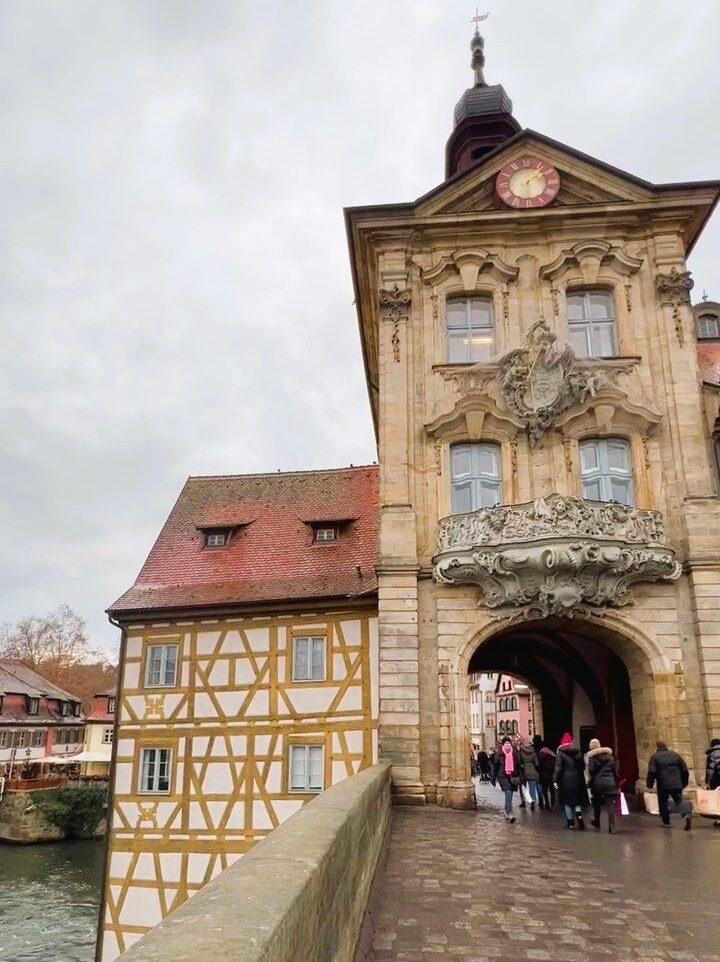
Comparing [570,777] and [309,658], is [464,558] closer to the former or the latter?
[570,777]

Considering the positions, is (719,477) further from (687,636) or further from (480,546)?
(480,546)

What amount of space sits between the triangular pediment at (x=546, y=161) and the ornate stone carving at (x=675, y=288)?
2406 mm

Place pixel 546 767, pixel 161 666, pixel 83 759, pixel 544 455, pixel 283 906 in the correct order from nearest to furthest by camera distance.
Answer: pixel 283 906 → pixel 546 767 → pixel 544 455 → pixel 161 666 → pixel 83 759

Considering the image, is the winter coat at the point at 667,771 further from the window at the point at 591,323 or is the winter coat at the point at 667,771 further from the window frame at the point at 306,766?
the window at the point at 591,323

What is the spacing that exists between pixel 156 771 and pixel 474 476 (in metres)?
10.1

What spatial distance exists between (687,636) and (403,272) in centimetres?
1023

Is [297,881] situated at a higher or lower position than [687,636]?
lower

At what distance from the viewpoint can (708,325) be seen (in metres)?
29.2

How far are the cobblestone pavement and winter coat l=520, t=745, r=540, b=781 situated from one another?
3253 millimetres

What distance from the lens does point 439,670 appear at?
48.6ft

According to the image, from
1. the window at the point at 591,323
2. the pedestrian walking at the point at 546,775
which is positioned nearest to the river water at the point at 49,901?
the pedestrian walking at the point at 546,775

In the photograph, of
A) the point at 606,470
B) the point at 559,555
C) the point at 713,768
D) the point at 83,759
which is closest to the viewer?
the point at 713,768

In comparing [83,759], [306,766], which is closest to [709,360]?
[306,766]

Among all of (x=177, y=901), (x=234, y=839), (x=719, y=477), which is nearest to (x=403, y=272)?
(x=719, y=477)
